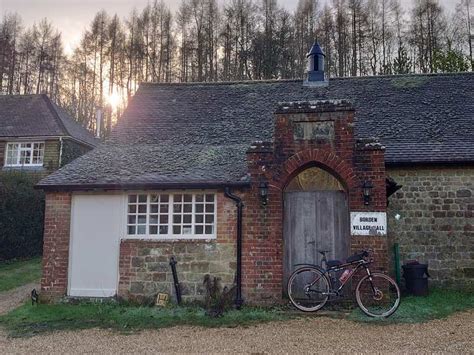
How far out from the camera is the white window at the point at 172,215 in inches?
375

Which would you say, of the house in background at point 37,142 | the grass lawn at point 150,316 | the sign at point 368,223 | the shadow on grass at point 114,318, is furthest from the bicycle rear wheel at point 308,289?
the house in background at point 37,142

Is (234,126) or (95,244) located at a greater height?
(234,126)

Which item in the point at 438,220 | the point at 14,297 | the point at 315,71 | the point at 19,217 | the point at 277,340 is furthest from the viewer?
the point at 19,217

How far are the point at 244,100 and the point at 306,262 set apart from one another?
7014 mm

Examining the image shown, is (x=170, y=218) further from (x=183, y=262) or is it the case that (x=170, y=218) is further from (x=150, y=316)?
(x=150, y=316)

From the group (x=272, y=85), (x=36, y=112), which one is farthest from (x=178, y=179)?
(x=36, y=112)

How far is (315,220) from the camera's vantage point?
31.2ft

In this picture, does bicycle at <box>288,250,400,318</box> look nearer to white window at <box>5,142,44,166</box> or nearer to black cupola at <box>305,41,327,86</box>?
black cupola at <box>305,41,327,86</box>

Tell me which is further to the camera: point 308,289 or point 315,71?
point 315,71

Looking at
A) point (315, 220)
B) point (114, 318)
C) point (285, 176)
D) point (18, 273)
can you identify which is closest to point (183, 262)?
point (114, 318)

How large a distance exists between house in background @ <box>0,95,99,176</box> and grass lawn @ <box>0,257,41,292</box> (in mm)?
6670

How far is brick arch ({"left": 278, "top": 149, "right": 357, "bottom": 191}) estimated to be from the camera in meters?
9.08

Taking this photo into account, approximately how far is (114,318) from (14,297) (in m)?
4.43

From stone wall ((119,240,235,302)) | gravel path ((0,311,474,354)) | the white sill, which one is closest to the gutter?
the white sill
